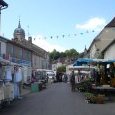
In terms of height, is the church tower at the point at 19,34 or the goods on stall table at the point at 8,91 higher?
the church tower at the point at 19,34

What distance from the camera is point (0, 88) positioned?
2017 centimetres

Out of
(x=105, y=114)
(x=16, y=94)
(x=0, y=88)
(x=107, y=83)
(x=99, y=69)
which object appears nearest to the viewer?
(x=105, y=114)

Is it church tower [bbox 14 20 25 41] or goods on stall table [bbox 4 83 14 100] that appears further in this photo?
church tower [bbox 14 20 25 41]

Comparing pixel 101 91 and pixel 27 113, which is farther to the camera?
pixel 101 91

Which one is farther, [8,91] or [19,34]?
[19,34]

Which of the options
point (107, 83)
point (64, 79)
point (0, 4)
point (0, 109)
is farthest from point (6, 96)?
point (64, 79)

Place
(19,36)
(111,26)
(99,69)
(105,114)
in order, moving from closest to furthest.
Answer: (105,114), (99,69), (111,26), (19,36)

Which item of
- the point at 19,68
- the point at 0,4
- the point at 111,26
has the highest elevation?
the point at 111,26

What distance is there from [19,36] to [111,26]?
95.2ft

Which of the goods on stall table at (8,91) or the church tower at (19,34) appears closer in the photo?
the goods on stall table at (8,91)

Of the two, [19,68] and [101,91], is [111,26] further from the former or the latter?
[19,68]

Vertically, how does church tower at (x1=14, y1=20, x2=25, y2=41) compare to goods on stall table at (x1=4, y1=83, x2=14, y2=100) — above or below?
above

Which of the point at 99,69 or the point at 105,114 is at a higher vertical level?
the point at 99,69

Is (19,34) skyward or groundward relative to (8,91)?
skyward
